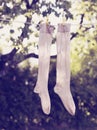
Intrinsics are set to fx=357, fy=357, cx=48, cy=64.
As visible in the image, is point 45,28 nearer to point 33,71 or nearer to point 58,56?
point 58,56

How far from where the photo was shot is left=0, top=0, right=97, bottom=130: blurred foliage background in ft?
18.2

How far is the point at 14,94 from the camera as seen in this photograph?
5.55 meters

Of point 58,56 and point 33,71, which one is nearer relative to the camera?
point 58,56

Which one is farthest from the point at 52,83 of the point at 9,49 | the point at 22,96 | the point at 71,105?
the point at 71,105

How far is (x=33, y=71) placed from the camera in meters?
5.53

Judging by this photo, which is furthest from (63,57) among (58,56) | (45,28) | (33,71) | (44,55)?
(33,71)

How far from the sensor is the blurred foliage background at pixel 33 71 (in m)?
5.55

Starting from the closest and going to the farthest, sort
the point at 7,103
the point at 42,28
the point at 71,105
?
the point at 42,28, the point at 71,105, the point at 7,103

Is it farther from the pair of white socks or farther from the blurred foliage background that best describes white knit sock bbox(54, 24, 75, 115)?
the blurred foliage background

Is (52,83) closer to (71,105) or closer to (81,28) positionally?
(81,28)

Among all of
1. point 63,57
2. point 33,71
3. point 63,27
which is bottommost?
point 33,71

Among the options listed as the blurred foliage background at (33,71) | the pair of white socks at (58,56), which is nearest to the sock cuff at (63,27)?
the pair of white socks at (58,56)

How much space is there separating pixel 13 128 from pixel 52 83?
0.94 m

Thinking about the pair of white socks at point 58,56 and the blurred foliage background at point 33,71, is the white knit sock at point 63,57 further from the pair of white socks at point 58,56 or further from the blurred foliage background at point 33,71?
the blurred foliage background at point 33,71
